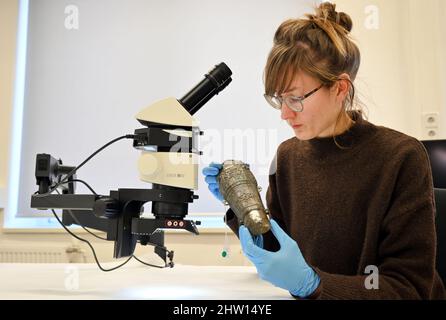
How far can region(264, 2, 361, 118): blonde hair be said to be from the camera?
33.4 inches

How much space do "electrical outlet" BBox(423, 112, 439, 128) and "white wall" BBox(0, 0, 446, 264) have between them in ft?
0.07

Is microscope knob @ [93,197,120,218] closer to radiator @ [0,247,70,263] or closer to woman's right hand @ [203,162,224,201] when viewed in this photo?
woman's right hand @ [203,162,224,201]

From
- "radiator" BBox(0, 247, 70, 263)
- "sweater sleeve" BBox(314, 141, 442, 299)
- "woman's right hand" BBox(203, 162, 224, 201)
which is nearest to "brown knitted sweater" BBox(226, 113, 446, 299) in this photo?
"sweater sleeve" BBox(314, 141, 442, 299)

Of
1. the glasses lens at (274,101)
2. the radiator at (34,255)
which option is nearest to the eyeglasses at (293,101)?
the glasses lens at (274,101)

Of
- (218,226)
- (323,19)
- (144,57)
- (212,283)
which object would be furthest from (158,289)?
(144,57)

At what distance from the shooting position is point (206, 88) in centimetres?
86

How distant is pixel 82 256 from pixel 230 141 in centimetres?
106

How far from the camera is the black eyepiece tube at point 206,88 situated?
84 centimetres

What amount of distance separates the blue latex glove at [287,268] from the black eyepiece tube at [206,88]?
325 millimetres

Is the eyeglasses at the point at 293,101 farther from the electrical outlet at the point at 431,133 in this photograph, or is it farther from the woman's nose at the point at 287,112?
the electrical outlet at the point at 431,133

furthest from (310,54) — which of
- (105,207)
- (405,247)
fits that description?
(105,207)

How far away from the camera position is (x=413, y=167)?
806 millimetres

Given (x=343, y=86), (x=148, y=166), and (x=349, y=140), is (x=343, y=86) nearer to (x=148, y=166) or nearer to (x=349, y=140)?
(x=349, y=140)

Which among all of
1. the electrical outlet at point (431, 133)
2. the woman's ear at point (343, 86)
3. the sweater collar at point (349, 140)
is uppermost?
the electrical outlet at point (431, 133)
